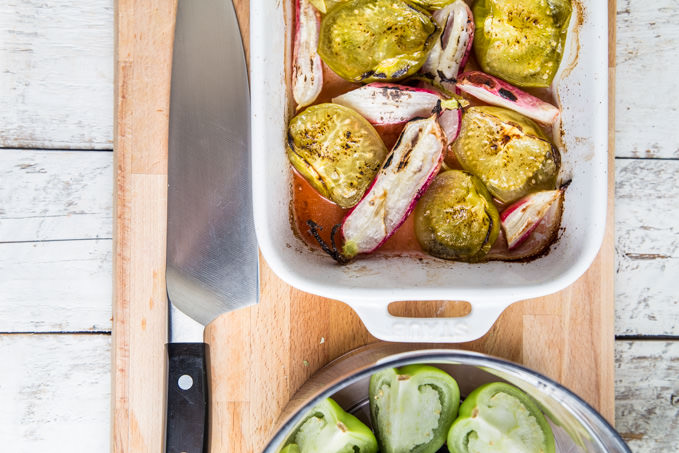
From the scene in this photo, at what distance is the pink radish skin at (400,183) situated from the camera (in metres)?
0.69

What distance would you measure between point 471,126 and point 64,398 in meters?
0.77

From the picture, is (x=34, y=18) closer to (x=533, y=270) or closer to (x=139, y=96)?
(x=139, y=96)

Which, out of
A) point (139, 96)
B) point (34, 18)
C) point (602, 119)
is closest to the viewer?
point (602, 119)

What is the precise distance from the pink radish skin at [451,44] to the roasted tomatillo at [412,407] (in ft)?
1.24

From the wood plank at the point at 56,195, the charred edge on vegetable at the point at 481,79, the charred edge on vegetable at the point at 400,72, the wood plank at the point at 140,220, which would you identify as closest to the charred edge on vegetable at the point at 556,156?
the charred edge on vegetable at the point at 481,79

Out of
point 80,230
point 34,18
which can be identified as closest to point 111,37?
point 34,18

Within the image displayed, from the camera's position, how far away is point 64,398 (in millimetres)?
910

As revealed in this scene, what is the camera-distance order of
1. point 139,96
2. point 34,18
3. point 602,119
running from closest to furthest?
point 602,119 < point 139,96 < point 34,18

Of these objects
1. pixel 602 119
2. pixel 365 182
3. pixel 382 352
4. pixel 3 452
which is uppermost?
pixel 602 119

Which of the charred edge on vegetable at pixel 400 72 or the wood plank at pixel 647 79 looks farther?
the wood plank at pixel 647 79

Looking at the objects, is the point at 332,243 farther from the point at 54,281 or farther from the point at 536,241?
the point at 54,281

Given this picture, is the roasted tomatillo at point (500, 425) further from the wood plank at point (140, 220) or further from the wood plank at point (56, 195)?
the wood plank at point (56, 195)

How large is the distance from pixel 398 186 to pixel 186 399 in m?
0.39

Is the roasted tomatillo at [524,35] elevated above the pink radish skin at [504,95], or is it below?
above
